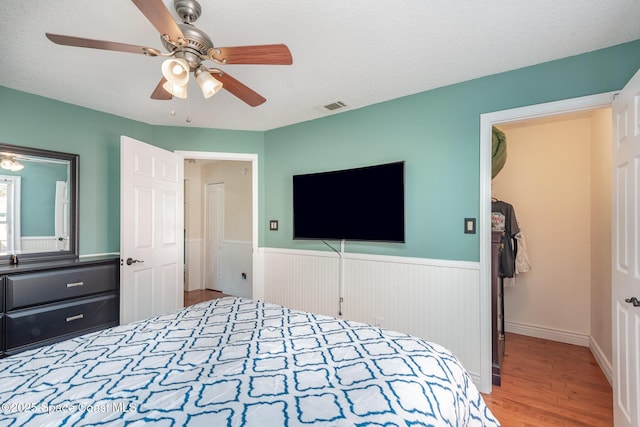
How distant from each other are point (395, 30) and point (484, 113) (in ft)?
3.39

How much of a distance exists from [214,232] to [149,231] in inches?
85.8

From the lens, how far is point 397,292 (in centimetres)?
260

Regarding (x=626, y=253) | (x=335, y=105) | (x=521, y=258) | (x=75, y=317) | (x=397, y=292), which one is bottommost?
(x=75, y=317)

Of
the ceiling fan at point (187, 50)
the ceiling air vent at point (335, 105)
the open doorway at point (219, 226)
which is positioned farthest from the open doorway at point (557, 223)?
the open doorway at point (219, 226)

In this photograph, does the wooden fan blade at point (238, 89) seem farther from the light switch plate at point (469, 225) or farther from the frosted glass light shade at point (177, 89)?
the light switch plate at point (469, 225)

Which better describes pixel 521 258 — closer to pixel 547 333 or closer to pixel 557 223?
pixel 557 223

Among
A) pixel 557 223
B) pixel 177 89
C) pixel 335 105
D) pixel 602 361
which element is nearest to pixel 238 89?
pixel 177 89

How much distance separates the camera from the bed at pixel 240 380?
844 mm

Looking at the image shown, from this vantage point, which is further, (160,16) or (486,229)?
(486,229)

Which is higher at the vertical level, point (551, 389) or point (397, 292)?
point (397, 292)

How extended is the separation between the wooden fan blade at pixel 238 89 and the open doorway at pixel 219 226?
280cm

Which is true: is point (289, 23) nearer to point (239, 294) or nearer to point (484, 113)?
point (484, 113)

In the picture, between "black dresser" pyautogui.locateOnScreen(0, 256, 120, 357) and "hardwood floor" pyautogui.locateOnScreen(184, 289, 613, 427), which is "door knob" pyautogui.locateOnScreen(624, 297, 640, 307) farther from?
"black dresser" pyautogui.locateOnScreen(0, 256, 120, 357)

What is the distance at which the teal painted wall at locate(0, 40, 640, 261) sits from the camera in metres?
2.05
